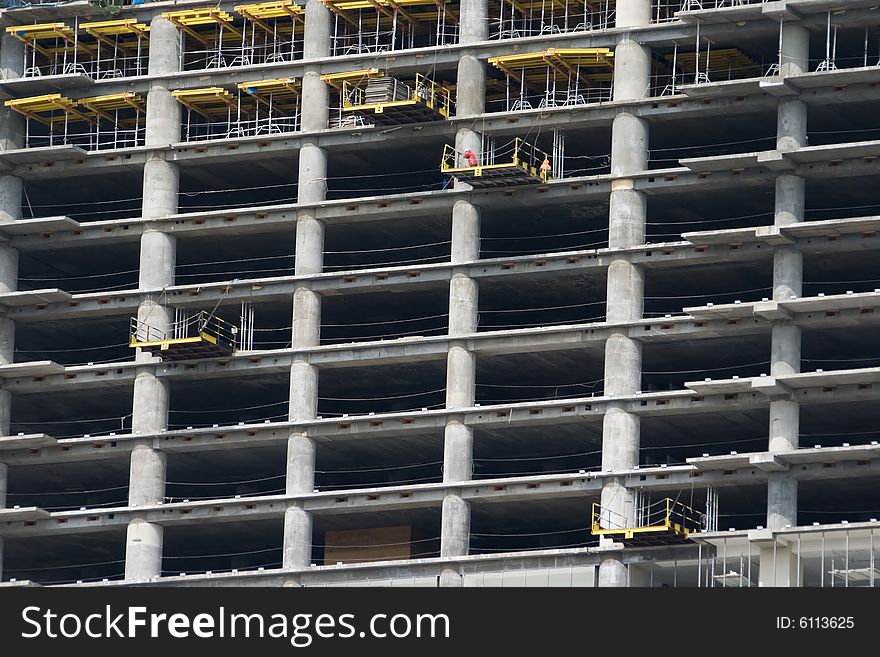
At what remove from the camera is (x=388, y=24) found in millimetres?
115125

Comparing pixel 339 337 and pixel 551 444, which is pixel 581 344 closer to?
pixel 551 444

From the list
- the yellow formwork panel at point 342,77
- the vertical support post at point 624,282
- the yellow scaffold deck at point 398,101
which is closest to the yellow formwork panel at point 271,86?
the yellow formwork panel at point 342,77

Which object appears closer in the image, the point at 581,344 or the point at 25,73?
the point at 581,344

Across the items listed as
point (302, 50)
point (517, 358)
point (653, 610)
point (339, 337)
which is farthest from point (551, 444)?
point (653, 610)

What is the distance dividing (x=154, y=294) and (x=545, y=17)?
18.5 meters

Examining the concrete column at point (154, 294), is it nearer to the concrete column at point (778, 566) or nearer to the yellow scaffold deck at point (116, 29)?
the yellow scaffold deck at point (116, 29)

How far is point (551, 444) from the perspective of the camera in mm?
110438

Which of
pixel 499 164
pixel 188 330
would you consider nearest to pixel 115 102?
pixel 188 330

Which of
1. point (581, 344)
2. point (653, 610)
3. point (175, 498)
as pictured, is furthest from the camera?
point (175, 498)

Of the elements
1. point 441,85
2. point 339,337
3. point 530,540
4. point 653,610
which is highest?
point 441,85

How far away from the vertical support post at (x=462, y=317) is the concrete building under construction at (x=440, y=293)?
13cm

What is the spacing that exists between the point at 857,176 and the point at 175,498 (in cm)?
2938

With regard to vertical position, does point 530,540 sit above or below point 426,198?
below

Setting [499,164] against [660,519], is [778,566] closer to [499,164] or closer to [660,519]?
[660,519]
